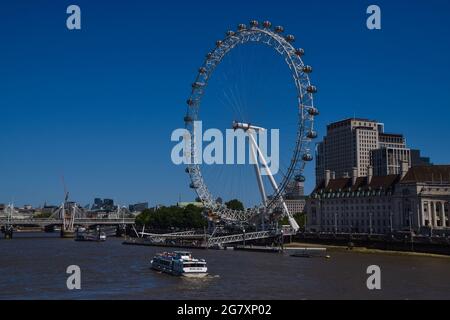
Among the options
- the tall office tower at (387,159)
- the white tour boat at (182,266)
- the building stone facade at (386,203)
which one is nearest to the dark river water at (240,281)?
the white tour boat at (182,266)

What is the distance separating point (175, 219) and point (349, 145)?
56.3m

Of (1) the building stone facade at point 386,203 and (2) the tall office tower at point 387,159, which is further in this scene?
(2) the tall office tower at point 387,159

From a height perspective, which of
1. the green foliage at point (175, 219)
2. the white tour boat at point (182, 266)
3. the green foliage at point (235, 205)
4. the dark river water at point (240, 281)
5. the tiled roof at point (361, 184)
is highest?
the tiled roof at point (361, 184)

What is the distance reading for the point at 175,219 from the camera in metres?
123

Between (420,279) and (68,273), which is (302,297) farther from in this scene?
(68,273)

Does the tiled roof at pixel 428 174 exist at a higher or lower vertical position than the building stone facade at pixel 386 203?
higher

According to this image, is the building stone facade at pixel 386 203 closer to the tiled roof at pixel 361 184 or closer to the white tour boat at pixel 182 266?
the tiled roof at pixel 361 184

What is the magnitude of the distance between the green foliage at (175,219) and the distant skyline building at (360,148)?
41937mm

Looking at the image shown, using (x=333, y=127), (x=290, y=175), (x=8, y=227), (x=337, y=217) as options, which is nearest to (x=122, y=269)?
(x=290, y=175)

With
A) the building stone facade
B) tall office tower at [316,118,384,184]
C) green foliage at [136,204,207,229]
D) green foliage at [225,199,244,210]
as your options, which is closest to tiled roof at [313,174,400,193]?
the building stone facade

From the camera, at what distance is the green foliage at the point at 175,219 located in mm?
117812

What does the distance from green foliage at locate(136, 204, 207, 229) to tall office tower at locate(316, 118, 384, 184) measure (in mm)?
42753

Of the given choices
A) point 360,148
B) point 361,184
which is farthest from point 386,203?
point 360,148

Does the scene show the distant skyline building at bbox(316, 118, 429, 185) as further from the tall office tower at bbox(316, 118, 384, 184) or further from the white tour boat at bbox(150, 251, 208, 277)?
the white tour boat at bbox(150, 251, 208, 277)
